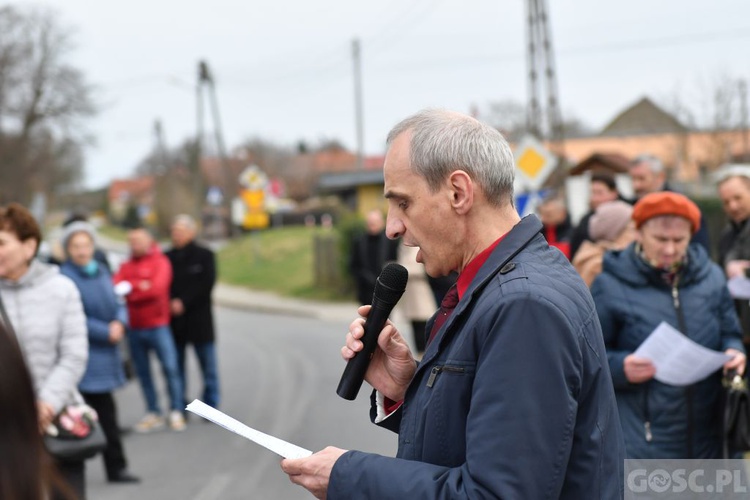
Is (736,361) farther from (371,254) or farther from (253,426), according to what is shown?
(371,254)

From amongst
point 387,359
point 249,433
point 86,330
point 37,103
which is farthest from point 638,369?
point 37,103

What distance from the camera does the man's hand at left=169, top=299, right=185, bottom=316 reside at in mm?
9781

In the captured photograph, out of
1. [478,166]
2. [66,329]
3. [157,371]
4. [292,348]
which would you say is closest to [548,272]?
[478,166]

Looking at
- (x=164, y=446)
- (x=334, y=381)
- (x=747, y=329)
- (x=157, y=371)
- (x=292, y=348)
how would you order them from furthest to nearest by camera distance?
(x=292, y=348) → (x=157, y=371) → (x=334, y=381) → (x=164, y=446) → (x=747, y=329)

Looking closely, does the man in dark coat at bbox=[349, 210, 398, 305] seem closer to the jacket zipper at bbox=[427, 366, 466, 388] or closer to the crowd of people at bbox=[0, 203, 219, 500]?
the crowd of people at bbox=[0, 203, 219, 500]

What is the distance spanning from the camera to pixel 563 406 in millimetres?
2074

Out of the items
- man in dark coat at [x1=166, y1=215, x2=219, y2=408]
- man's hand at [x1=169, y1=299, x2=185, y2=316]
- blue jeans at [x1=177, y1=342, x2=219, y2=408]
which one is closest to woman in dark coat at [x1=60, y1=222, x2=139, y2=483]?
man's hand at [x1=169, y1=299, x2=185, y2=316]

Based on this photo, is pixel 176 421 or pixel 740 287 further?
pixel 176 421

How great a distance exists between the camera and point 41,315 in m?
5.35

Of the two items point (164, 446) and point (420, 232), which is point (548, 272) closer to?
point (420, 232)

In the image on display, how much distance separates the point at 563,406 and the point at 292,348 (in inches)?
536

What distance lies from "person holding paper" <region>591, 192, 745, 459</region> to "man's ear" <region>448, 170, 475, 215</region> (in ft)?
6.58

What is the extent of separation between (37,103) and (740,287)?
3737 cm

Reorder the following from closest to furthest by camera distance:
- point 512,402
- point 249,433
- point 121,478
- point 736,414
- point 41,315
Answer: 1. point 512,402
2. point 249,433
3. point 736,414
4. point 41,315
5. point 121,478
